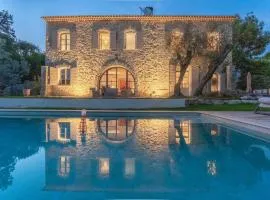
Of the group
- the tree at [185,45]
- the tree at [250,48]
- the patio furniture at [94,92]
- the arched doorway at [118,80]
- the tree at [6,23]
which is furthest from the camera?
the tree at [6,23]

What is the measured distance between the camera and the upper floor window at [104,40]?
23109mm

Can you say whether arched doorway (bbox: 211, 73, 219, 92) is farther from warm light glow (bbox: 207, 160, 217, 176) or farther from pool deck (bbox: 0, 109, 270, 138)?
warm light glow (bbox: 207, 160, 217, 176)

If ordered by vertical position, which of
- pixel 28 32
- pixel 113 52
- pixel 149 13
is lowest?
pixel 113 52

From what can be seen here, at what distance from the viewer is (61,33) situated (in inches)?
919

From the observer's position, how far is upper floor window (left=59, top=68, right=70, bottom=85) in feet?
76.5

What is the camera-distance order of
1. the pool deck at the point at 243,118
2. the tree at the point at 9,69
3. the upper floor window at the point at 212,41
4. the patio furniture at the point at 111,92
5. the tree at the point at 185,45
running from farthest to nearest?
1. the tree at the point at 9,69
2. the patio furniture at the point at 111,92
3. the upper floor window at the point at 212,41
4. the tree at the point at 185,45
5. the pool deck at the point at 243,118

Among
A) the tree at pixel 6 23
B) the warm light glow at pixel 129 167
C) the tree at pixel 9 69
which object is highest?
the tree at pixel 6 23

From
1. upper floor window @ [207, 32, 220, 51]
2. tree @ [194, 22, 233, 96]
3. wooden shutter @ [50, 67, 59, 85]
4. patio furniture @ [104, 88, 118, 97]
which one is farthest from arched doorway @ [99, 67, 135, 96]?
upper floor window @ [207, 32, 220, 51]

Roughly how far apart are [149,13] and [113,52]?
13.5ft

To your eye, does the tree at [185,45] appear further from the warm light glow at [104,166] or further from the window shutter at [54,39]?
the warm light glow at [104,166]

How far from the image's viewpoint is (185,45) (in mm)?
20266

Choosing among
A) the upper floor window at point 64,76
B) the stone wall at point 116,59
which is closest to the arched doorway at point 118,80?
the stone wall at point 116,59

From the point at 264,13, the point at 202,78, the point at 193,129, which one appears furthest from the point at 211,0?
the point at 193,129

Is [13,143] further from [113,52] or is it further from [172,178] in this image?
[113,52]
